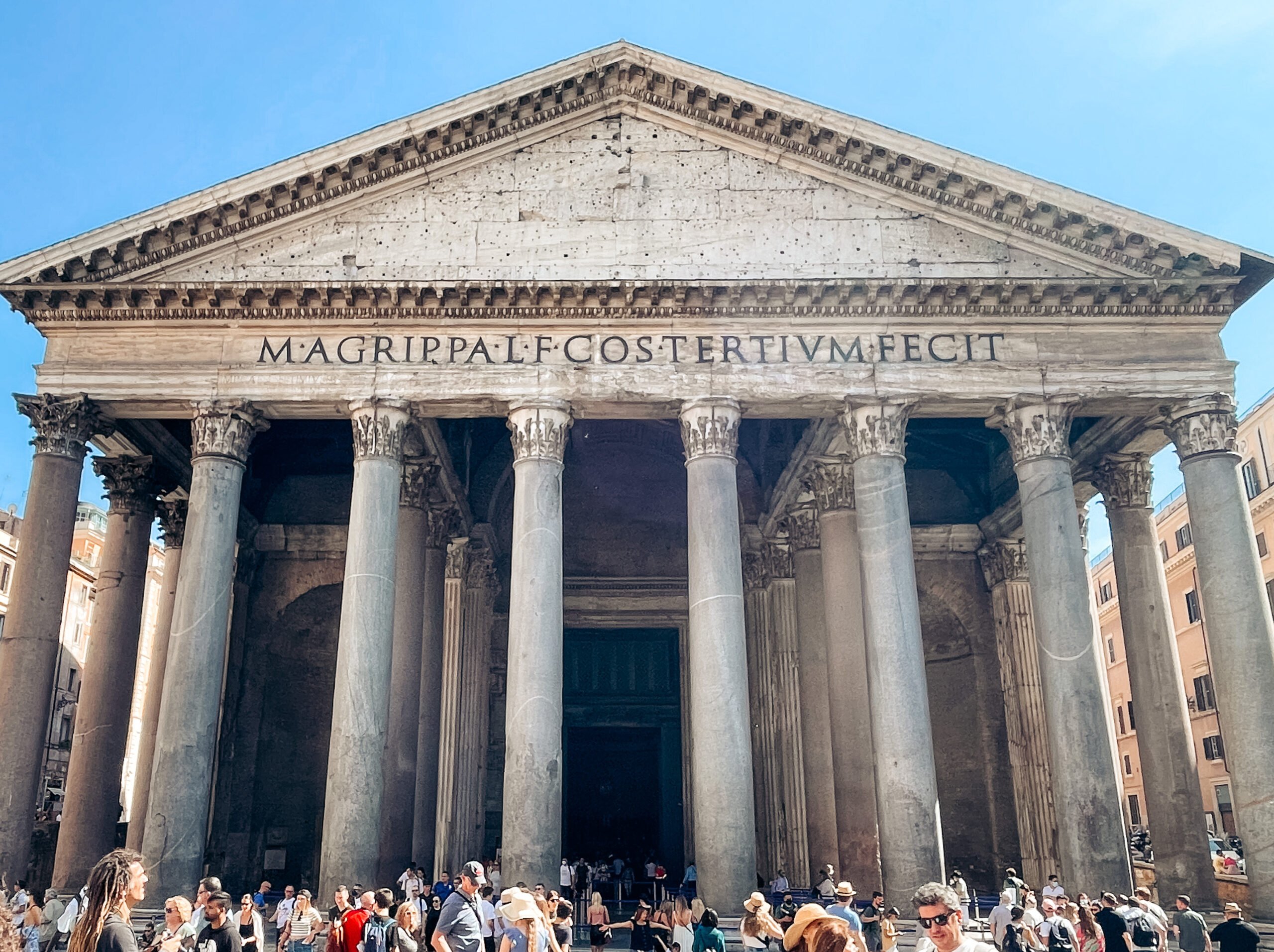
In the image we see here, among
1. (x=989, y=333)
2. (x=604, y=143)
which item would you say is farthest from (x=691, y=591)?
(x=604, y=143)

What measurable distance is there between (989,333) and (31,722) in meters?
14.0

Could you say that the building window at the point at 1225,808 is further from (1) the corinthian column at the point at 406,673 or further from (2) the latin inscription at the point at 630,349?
(1) the corinthian column at the point at 406,673

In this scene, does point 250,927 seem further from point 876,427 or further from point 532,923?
point 876,427

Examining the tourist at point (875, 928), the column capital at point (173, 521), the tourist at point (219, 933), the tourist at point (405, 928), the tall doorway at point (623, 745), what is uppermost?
the column capital at point (173, 521)

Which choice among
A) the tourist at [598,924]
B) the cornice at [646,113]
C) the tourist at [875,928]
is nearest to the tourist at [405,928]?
the tourist at [598,924]

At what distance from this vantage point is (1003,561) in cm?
2191

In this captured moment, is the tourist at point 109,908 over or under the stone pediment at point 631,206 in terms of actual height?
under

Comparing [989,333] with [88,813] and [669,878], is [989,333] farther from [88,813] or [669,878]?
[88,813]

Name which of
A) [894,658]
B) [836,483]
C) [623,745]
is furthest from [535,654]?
[623,745]

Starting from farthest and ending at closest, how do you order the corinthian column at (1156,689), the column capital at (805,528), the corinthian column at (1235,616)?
the column capital at (805,528), the corinthian column at (1156,689), the corinthian column at (1235,616)

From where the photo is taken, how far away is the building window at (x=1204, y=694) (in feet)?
112

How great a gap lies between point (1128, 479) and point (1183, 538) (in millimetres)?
22163

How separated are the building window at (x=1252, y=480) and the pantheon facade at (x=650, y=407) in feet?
58.5

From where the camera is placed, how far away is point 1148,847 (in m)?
28.1
